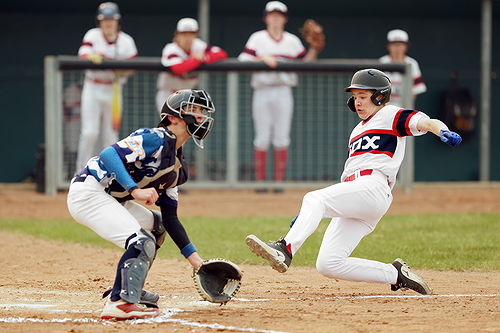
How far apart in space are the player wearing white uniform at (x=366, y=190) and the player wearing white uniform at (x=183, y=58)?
5.38 metres

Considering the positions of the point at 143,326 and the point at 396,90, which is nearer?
the point at 143,326

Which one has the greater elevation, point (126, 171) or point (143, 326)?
point (126, 171)

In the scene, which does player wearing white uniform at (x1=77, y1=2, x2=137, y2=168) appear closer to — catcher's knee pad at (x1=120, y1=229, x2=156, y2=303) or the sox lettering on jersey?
the sox lettering on jersey

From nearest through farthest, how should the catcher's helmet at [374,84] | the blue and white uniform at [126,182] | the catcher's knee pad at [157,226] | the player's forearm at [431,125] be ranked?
the blue and white uniform at [126,182], the player's forearm at [431,125], the catcher's knee pad at [157,226], the catcher's helmet at [374,84]

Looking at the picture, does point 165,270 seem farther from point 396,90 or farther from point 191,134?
point 396,90

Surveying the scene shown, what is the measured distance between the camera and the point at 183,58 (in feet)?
38.0

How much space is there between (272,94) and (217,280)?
20.7ft

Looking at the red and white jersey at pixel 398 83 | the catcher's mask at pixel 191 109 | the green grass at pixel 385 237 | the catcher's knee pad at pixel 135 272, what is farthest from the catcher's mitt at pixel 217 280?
the red and white jersey at pixel 398 83

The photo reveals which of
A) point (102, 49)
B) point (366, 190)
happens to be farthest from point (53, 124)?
point (366, 190)

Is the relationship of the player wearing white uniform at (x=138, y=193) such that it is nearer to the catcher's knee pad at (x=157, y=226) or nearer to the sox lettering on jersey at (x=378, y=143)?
the catcher's knee pad at (x=157, y=226)

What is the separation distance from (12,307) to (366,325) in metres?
2.14

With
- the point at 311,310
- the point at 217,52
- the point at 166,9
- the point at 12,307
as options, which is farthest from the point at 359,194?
the point at 166,9

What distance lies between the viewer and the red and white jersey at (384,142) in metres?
6.00

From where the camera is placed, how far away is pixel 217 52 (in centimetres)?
1167
